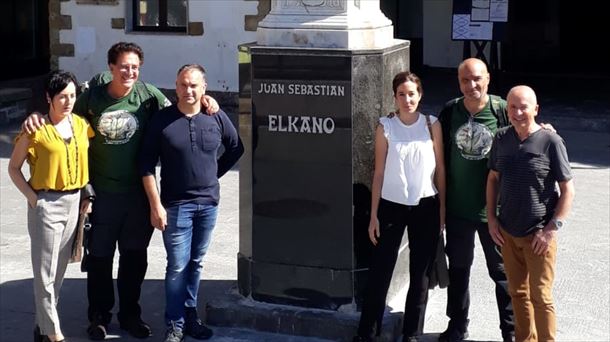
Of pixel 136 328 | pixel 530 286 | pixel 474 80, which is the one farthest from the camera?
pixel 136 328

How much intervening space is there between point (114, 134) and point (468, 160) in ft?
6.27

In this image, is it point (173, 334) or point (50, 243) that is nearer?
point (50, 243)

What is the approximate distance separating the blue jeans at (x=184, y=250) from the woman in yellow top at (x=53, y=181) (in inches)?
20.7

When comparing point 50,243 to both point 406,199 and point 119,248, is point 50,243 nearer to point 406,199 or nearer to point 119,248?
point 119,248

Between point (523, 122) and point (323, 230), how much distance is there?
143 centimetres

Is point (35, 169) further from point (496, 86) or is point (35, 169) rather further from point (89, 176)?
point (496, 86)

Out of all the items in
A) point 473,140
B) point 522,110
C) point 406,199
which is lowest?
point 406,199

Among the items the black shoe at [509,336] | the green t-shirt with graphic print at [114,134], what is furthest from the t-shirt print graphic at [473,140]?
the green t-shirt with graphic print at [114,134]

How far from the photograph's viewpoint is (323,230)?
6.34m

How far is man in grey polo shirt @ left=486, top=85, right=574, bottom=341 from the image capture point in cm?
544

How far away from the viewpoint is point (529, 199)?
548cm

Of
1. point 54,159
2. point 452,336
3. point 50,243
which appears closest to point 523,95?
point 452,336

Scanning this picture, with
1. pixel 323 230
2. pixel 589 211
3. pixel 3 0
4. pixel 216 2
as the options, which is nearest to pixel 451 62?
pixel 216 2

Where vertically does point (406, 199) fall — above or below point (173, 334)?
above
